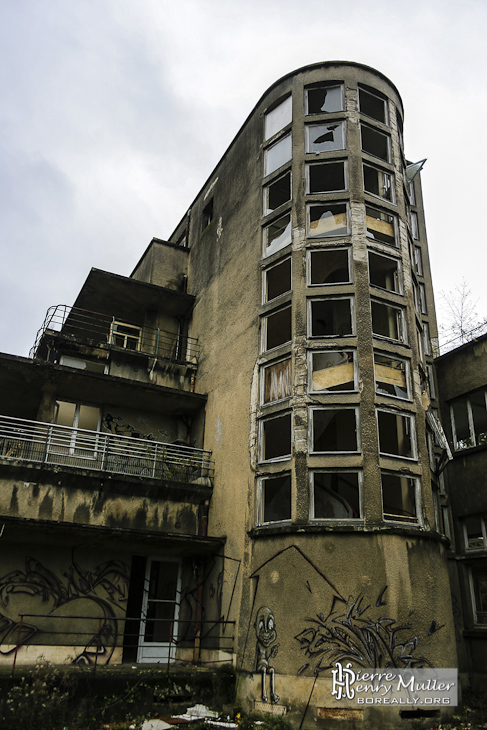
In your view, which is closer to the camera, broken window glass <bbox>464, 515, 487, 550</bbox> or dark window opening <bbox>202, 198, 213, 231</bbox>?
broken window glass <bbox>464, 515, 487, 550</bbox>

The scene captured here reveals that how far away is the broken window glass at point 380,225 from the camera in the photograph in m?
16.3

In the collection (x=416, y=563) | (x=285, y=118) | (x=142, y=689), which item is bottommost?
(x=142, y=689)

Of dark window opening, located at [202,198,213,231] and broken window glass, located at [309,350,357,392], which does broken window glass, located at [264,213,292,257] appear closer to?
broken window glass, located at [309,350,357,392]

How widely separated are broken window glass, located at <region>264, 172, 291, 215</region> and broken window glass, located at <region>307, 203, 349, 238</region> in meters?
1.84

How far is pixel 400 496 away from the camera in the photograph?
14008 mm

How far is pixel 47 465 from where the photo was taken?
14.5 meters

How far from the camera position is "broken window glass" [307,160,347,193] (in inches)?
672

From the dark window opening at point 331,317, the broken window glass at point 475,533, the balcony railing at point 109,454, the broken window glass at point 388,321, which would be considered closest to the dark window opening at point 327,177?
the dark window opening at point 331,317

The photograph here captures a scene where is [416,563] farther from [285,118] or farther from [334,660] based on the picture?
[285,118]

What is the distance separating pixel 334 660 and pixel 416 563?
8.97 feet

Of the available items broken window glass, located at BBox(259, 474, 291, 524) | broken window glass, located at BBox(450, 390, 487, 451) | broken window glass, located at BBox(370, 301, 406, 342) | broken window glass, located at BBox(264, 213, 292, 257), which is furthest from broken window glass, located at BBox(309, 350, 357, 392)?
broken window glass, located at BBox(450, 390, 487, 451)

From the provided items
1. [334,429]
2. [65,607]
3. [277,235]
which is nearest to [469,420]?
[334,429]

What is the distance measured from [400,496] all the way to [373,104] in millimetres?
12777

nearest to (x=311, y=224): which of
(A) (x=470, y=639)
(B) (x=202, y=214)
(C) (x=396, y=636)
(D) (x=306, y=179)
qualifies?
(D) (x=306, y=179)
